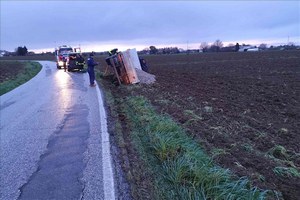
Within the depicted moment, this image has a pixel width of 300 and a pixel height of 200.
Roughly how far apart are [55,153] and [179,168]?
9.76 ft

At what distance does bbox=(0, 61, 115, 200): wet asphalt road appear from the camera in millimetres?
5273

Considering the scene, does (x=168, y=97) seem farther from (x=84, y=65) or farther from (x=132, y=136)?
(x=84, y=65)

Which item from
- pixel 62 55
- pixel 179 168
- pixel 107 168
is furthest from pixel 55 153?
pixel 62 55

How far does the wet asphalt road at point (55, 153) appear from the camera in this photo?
208 inches

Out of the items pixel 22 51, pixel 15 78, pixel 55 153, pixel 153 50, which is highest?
pixel 22 51

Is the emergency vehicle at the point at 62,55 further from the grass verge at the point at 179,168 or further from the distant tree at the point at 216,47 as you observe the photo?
the distant tree at the point at 216,47

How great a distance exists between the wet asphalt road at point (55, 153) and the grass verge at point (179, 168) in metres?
0.71

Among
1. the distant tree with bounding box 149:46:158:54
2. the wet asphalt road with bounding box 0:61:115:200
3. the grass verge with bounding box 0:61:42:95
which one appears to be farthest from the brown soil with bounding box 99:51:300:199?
the distant tree with bounding box 149:46:158:54

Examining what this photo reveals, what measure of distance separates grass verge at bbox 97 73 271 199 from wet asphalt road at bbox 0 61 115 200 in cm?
71

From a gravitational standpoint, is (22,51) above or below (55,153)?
above

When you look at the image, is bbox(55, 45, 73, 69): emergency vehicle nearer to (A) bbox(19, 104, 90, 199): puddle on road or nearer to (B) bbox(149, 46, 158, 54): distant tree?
(A) bbox(19, 104, 90, 199): puddle on road

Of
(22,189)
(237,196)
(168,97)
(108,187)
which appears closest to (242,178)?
(237,196)

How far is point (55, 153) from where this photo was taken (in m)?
7.12

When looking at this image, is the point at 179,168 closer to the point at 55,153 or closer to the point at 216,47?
the point at 55,153
